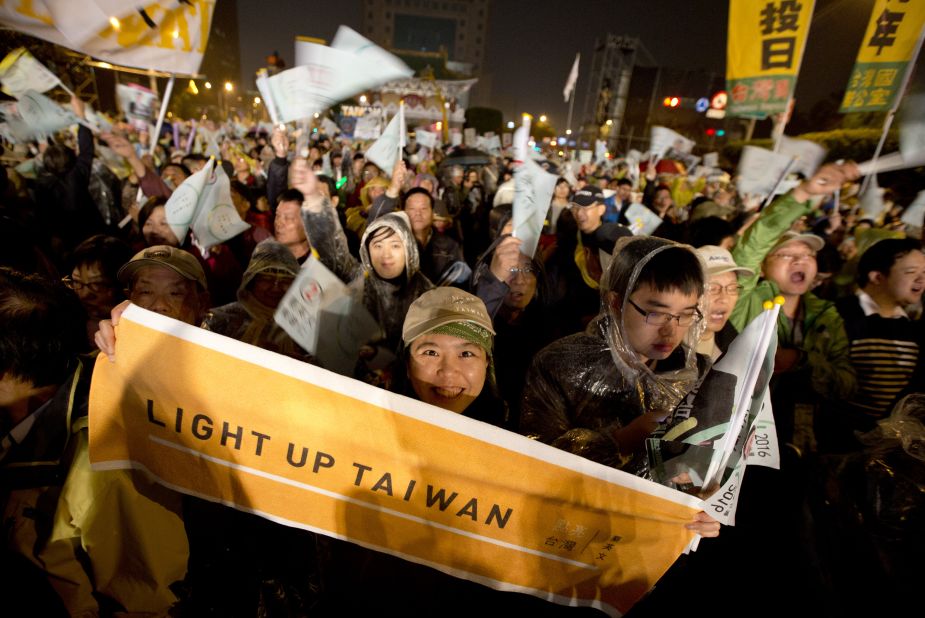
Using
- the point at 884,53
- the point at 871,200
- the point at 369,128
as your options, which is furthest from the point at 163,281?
the point at 369,128

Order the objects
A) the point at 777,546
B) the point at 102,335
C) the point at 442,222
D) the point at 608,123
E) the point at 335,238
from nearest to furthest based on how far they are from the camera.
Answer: the point at 102,335, the point at 777,546, the point at 335,238, the point at 442,222, the point at 608,123

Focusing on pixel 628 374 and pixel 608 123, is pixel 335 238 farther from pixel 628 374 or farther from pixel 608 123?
pixel 608 123

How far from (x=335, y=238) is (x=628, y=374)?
108 inches

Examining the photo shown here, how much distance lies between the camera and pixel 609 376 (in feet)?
6.76

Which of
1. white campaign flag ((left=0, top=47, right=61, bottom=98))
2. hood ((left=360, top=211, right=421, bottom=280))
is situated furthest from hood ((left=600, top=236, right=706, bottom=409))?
white campaign flag ((left=0, top=47, right=61, bottom=98))

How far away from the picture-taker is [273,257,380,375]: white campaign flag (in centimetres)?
196

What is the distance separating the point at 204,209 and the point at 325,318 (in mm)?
1764

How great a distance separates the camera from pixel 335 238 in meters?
3.80

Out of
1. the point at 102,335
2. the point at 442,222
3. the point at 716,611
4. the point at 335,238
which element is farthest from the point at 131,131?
the point at 716,611

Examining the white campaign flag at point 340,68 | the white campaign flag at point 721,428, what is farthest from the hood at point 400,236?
the white campaign flag at point 721,428

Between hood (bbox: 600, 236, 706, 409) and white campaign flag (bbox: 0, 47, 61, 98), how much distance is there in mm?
6021

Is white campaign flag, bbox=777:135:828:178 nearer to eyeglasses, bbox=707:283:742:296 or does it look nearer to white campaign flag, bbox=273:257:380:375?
eyeglasses, bbox=707:283:742:296

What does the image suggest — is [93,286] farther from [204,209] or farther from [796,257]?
[796,257]

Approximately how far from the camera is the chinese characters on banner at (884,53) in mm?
4965
